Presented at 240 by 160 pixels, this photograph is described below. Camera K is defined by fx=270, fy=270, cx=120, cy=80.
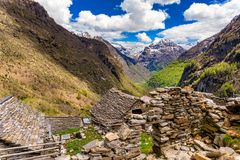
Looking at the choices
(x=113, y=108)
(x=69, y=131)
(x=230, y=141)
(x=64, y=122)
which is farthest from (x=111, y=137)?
(x=64, y=122)

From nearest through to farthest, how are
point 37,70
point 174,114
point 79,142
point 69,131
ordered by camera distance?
point 174,114 → point 79,142 → point 69,131 → point 37,70

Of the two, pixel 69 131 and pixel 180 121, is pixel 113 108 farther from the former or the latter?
pixel 180 121

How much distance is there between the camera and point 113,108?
37656 mm

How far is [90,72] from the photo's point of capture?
625 feet

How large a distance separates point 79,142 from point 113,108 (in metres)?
10.1

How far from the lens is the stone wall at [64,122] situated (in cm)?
3882

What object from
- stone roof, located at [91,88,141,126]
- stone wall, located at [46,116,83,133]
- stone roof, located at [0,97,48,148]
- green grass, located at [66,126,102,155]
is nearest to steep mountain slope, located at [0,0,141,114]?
stone wall, located at [46,116,83,133]

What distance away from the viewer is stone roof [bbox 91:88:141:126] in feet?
115

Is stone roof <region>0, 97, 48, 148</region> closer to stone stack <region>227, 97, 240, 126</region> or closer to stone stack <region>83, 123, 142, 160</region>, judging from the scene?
stone stack <region>83, 123, 142, 160</region>

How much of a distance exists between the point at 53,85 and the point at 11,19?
68331 mm

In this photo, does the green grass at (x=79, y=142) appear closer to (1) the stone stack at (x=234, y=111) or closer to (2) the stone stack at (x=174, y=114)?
(2) the stone stack at (x=174, y=114)

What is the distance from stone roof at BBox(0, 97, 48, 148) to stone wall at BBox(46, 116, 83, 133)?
789 cm

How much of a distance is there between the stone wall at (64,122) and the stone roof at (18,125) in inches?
311

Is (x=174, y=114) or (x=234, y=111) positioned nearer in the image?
(x=234, y=111)
